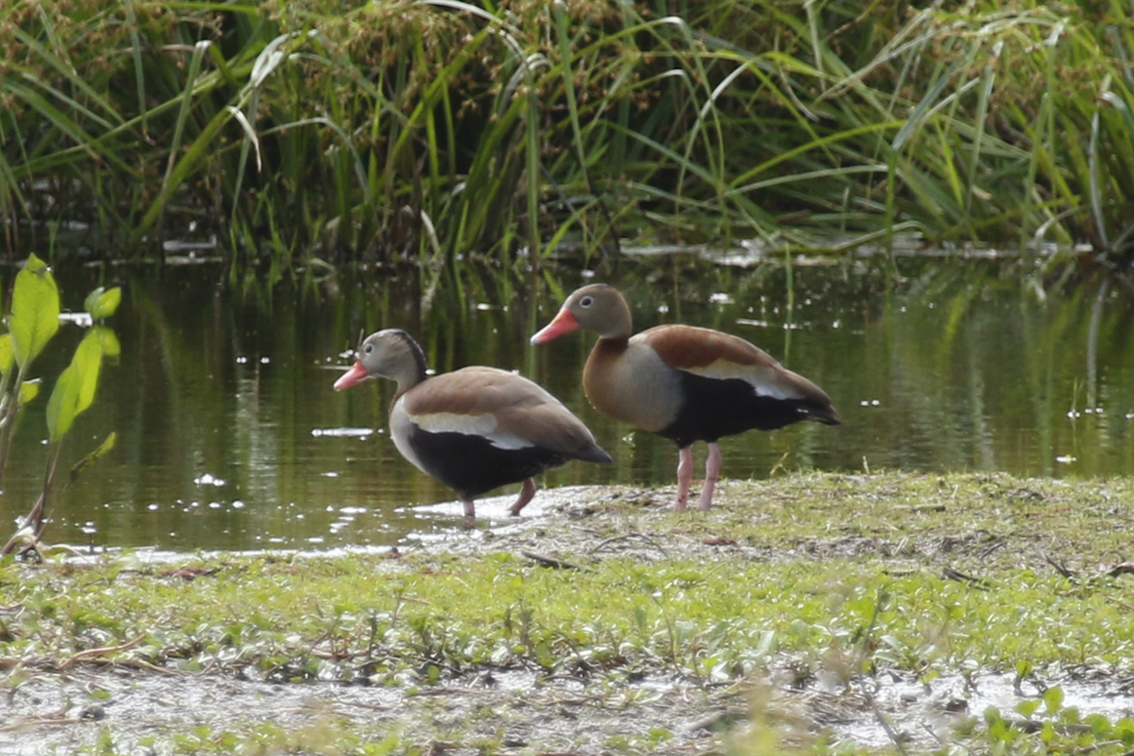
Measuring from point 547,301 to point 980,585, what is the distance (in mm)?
9340

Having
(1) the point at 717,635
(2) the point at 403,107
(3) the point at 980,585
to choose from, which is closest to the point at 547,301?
(2) the point at 403,107

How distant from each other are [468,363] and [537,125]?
3.55 meters

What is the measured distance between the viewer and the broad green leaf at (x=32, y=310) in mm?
5086

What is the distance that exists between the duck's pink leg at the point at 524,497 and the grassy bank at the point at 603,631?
1485 mm

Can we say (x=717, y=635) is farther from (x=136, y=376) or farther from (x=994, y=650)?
(x=136, y=376)

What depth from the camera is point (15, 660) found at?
4020 mm

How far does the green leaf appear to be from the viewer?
201 inches

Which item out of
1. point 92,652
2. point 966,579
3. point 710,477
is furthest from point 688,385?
point 92,652

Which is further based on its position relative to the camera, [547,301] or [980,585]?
[547,301]

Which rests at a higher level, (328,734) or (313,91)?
(313,91)

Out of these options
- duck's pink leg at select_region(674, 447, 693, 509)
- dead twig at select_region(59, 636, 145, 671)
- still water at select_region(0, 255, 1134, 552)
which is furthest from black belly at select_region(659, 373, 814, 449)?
dead twig at select_region(59, 636, 145, 671)

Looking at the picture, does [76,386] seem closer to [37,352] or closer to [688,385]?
[37,352]

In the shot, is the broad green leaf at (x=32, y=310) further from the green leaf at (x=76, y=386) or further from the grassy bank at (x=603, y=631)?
the grassy bank at (x=603, y=631)

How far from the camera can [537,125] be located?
1438 centimetres
